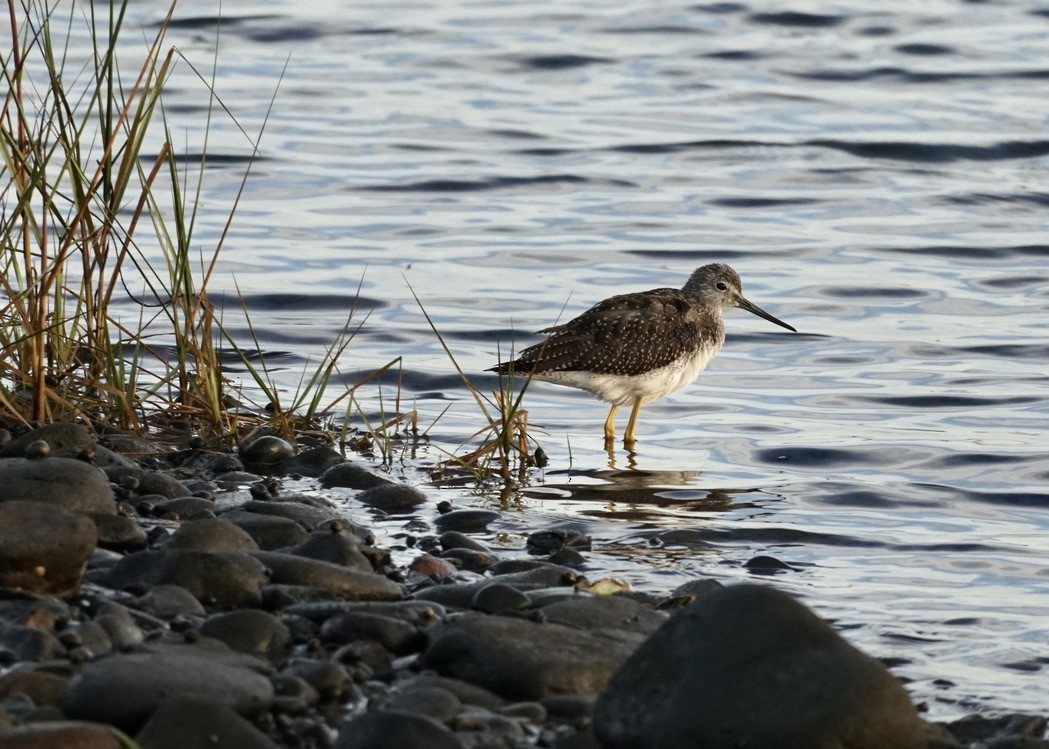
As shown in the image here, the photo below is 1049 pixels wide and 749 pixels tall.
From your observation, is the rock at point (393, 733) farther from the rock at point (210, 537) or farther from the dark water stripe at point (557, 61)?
the dark water stripe at point (557, 61)

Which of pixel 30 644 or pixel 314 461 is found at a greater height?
pixel 314 461

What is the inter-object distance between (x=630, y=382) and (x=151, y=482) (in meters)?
3.52

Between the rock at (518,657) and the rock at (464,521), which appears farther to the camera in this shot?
the rock at (464,521)

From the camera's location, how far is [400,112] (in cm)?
1634

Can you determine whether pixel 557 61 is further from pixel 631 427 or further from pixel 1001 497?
pixel 1001 497

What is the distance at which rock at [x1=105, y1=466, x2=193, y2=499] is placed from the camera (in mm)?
6168

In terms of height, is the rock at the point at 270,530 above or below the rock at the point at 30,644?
above

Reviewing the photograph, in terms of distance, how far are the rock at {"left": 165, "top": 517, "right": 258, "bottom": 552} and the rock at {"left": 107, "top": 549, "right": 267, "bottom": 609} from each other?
0.53 ft

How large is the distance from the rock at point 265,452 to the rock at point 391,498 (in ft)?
1.39

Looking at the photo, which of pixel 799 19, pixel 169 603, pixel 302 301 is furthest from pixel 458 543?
pixel 799 19

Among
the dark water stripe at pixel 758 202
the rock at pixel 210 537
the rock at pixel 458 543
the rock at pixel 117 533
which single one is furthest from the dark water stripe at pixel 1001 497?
the dark water stripe at pixel 758 202

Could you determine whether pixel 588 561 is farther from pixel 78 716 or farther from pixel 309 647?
pixel 78 716

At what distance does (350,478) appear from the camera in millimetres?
7035

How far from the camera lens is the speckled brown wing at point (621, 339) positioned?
9.00 metres
